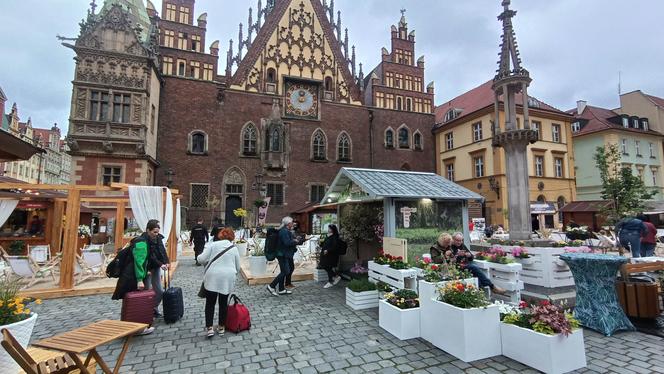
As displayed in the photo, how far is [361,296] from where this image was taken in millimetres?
6465

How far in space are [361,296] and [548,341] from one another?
337cm

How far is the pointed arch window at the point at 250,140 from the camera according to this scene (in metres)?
24.8

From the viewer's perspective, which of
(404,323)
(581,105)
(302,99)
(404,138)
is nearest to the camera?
(404,323)

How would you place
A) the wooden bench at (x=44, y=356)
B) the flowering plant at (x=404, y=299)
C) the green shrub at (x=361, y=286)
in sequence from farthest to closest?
the green shrub at (x=361, y=286) → the flowering plant at (x=404, y=299) → the wooden bench at (x=44, y=356)

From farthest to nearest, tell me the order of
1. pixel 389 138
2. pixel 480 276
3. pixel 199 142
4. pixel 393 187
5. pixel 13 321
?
1. pixel 389 138
2. pixel 199 142
3. pixel 393 187
4. pixel 480 276
5. pixel 13 321

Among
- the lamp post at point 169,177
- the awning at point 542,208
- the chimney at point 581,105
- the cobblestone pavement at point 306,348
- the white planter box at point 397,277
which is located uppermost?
the chimney at point 581,105

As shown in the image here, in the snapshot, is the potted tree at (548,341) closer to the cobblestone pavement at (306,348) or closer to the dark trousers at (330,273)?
the cobblestone pavement at (306,348)

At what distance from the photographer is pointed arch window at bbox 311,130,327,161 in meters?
26.3

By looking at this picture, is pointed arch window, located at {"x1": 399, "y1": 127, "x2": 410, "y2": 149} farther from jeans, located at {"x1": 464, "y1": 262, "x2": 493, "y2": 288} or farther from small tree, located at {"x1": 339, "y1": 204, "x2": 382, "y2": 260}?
jeans, located at {"x1": 464, "y1": 262, "x2": 493, "y2": 288}

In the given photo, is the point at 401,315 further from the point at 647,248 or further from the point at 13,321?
the point at 647,248

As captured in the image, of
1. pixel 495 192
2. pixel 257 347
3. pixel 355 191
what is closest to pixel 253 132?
pixel 355 191

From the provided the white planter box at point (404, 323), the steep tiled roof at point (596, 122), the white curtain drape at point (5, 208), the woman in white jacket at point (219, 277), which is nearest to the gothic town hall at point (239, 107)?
the white curtain drape at point (5, 208)

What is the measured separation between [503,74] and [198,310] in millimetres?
10991

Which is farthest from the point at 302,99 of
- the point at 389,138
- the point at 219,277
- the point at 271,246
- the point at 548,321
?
the point at 548,321
